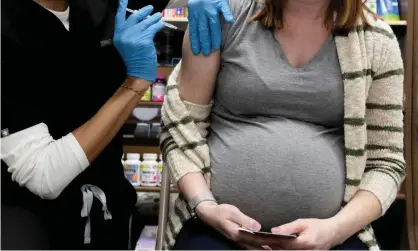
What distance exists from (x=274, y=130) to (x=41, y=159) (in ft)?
1.96

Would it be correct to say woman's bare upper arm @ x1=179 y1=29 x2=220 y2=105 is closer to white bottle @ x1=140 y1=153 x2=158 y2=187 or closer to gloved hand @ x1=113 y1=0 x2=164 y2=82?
gloved hand @ x1=113 y1=0 x2=164 y2=82

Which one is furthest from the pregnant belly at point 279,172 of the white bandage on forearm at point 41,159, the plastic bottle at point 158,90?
the plastic bottle at point 158,90

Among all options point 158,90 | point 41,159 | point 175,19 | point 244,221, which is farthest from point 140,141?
point 244,221

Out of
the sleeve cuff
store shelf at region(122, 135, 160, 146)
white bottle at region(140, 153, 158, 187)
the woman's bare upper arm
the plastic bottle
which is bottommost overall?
white bottle at region(140, 153, 158, 187)

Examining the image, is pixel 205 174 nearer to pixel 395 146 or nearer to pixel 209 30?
pixel 209 30

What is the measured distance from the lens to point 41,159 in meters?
1.19

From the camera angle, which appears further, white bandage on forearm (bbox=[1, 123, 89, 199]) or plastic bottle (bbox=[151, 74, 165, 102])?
plastic bottle (bbox=[151, 74, 165, 102])

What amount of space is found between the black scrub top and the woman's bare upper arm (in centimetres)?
22

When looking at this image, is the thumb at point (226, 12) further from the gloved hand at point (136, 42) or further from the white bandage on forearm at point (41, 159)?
the white bandage on forearm at point (41, 159)

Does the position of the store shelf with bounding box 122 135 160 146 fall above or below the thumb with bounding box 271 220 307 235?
below

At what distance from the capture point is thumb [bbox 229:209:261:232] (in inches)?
44.5

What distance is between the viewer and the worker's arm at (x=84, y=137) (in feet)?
3.90

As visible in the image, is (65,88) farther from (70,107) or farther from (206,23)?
(206,23)

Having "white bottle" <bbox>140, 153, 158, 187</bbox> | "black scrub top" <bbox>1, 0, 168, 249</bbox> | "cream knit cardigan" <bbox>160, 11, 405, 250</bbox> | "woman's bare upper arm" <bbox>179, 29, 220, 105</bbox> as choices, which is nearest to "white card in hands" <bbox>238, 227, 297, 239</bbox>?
"cream knit cardigan" <bbox>160, 11, 405, 250</bbox>
